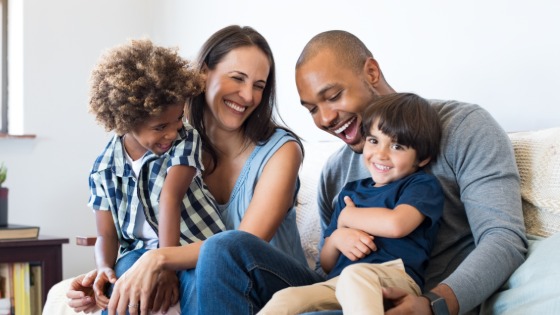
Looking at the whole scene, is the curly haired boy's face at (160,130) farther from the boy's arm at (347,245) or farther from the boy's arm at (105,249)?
the boy's arm at (347,245)

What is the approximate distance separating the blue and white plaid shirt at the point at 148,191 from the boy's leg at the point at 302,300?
51 cm

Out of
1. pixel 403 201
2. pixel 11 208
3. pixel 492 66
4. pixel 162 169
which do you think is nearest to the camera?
pixel 403 201

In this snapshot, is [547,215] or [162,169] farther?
[162,169]

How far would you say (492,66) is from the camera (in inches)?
82.0

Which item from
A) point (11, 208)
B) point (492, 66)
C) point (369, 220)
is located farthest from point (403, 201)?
point (11, 208)

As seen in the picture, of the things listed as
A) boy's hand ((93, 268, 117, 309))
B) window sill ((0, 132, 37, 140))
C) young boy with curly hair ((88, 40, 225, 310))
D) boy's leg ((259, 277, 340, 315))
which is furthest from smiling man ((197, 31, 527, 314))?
window sill ((0, 132, 37, 140))

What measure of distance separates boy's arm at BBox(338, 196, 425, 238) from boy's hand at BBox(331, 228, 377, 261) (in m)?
0.02

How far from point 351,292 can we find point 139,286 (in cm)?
52

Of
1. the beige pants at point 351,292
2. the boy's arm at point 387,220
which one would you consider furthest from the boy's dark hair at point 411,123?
the beige pants at point 351,292

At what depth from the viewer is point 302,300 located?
1349 millimetres

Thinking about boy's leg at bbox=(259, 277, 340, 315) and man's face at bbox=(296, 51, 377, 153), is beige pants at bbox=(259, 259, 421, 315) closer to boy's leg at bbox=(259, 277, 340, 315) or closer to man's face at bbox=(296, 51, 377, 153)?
boy's leg at bbox=(259, 277, 340, 315)

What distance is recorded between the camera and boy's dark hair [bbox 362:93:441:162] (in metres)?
1.56

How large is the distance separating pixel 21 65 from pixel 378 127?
7.96ft

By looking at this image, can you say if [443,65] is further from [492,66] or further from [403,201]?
[403,201]
